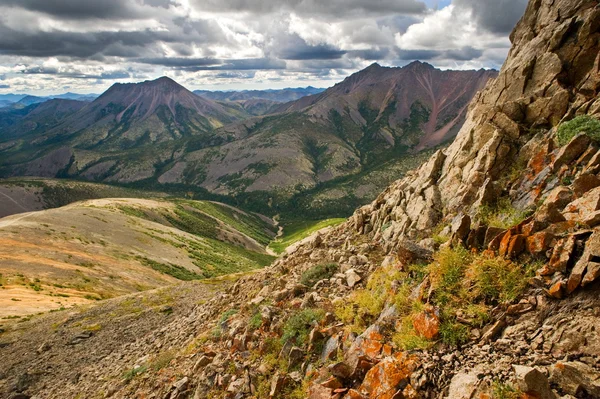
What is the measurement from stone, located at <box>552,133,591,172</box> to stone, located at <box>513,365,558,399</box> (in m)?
8.31

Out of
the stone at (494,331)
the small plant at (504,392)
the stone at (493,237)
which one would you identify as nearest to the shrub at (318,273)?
the stone at (493,237)

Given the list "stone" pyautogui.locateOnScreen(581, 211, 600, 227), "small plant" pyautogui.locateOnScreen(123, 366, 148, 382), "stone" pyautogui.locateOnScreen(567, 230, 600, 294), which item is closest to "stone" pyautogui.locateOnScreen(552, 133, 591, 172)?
"stone" pyautogui.locateOnScreen(581, 211, 600, 227)

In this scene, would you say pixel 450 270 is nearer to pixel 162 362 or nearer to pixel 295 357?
pixel 295 357

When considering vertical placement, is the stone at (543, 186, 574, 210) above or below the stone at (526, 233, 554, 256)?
above

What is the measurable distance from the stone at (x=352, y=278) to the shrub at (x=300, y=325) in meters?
2.32

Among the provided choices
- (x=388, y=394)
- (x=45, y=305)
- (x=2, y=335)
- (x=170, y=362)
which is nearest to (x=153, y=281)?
(x=45, y=305)

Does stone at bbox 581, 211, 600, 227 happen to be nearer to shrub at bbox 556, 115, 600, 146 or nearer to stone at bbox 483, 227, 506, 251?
stone at bbox 483, 227, 506, 251

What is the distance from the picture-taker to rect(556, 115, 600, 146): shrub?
11.3m

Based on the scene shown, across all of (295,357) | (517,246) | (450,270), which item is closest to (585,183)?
(517,246)

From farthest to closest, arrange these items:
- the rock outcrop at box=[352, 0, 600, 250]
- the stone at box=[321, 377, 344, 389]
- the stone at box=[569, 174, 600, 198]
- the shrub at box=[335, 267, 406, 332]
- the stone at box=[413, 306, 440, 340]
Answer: the rock outcrop at box=[352, 0, 600, 250] → the shrub at box=[335, 267, 406, 332] → the stone at box=[569, 174, 600, 198] → the stone at box=[321, 377, 344, 389] → the stone at box=[413, 306, 440, 340]

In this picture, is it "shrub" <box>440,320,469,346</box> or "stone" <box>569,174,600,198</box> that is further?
"stone" <box>569,174,600,198</box>

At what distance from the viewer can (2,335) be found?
2814 cm

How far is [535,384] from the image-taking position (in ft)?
21.2

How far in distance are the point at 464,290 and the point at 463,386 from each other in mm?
2847
